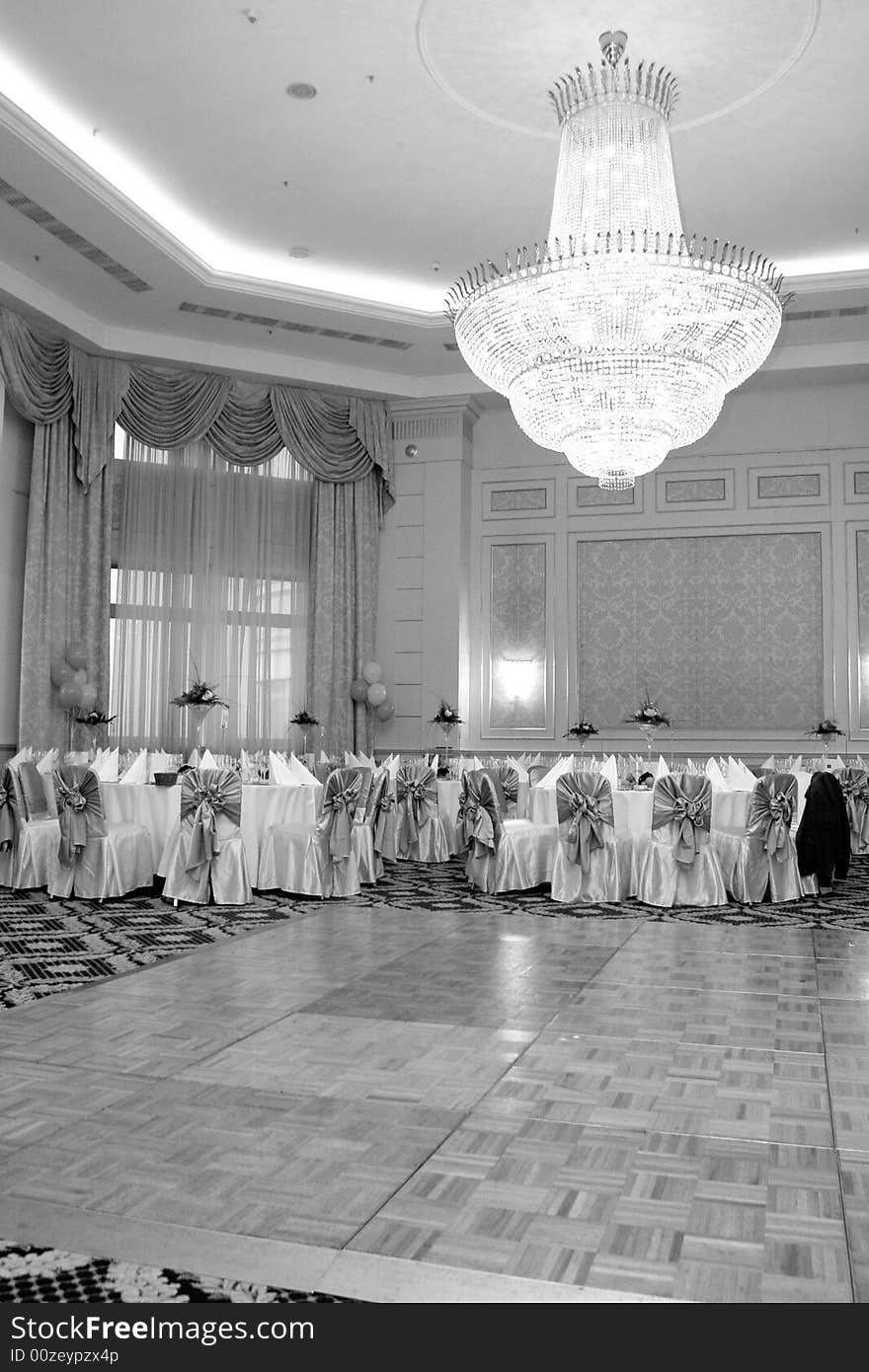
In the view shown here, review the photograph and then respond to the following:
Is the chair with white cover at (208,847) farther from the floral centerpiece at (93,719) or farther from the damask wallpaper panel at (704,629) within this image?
the damask wallpaper panel at (704,629)

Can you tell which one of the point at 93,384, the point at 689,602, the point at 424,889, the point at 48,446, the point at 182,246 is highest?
the point at 182,246

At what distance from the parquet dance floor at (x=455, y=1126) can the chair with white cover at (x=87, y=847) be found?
1986 millimetres

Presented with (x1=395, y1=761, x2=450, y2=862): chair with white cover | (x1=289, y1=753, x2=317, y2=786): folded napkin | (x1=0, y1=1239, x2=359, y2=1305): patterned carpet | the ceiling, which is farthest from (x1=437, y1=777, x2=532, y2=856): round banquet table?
(x1=0, y1=1239, x2=359, y2=1305): patterned carpet

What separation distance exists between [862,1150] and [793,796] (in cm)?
406

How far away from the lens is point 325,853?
6469 millimetres

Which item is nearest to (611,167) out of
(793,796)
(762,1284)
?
(793,796)

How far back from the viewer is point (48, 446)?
9555 mm

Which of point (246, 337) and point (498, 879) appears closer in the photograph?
point (498, 879)

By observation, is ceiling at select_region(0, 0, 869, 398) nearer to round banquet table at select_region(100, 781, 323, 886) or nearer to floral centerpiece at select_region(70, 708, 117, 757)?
floral centerpiece at select_region(70, 708, 117, 757)

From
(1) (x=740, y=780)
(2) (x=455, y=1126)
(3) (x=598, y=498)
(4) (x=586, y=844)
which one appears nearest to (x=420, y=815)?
(4) (x=586, y=844)

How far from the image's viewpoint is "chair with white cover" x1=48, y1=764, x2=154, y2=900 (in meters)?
6.17

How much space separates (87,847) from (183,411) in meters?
5.43

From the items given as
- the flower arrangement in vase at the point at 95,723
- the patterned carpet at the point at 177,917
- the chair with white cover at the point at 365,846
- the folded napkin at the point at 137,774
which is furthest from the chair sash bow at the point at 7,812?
the flower arrangement in vase at the point at 95,723
